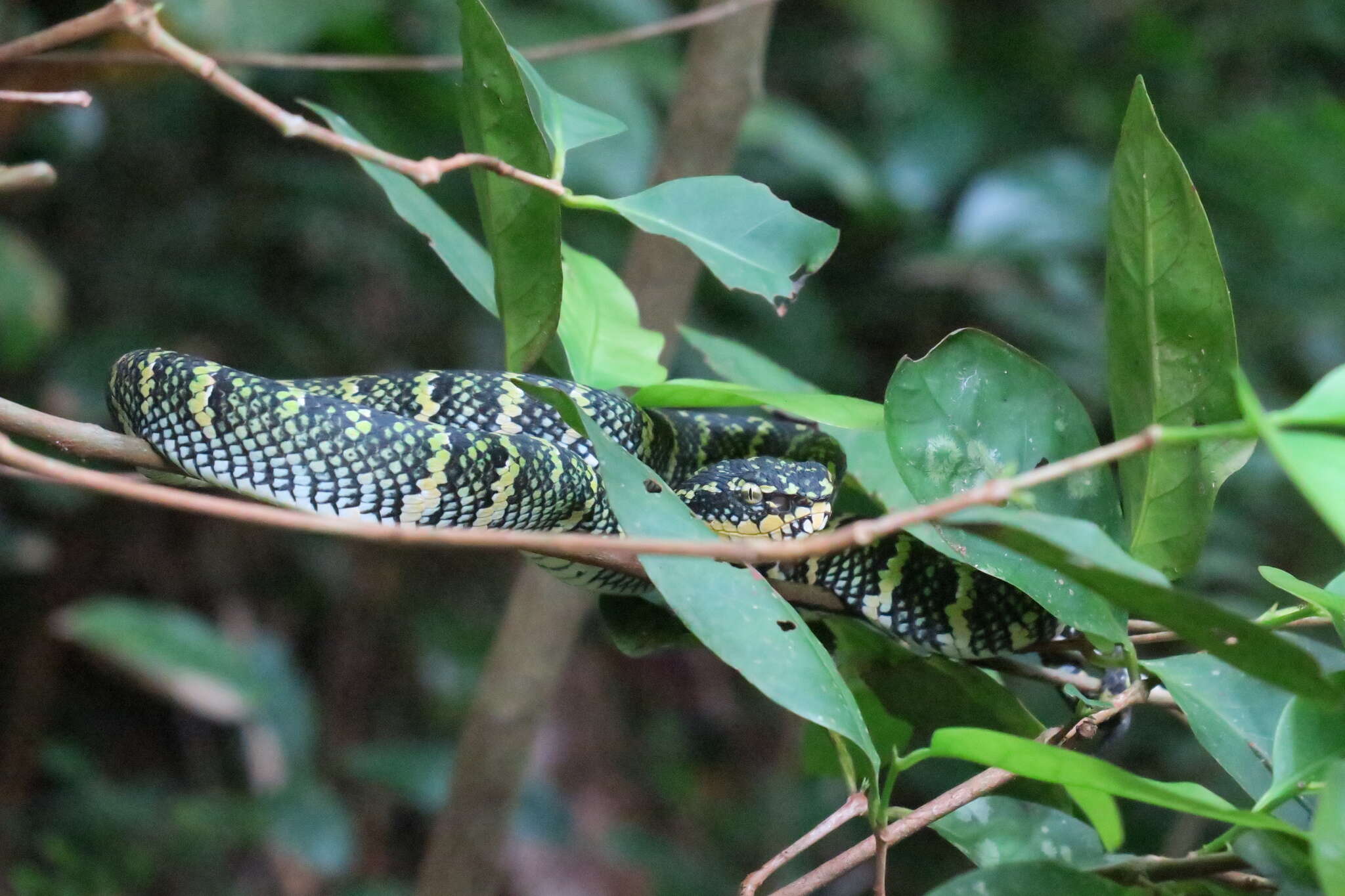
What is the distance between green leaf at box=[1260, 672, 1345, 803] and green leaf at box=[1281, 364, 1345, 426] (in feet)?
0.93

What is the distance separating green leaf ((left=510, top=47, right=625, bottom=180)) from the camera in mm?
1023

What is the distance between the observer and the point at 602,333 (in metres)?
1.17

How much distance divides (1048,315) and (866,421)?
2.55m

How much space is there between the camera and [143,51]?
2336mm

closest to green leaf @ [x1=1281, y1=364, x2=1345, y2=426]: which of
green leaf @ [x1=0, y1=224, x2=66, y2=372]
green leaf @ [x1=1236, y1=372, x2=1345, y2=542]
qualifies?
green leaf @ [x1=1236, y1=372, x2=1345, y2=542]

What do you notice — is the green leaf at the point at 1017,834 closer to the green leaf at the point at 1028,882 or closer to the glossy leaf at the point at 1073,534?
the green leaf at the point at 1028,882

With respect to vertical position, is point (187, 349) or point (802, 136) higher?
point (802, 136)

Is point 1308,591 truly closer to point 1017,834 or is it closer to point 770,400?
point 1017,834

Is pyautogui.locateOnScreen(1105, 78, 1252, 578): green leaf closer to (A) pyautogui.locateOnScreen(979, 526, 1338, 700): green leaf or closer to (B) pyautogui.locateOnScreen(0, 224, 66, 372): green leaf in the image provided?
(A) pyautogui.locateOnScreen(979, 526, 1338, 700): green leaf

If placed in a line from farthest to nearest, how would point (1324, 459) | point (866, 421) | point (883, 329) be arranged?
point (883, 329), point (866, 421), point (1324, 459)

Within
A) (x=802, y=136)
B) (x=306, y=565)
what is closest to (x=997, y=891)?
(x=802, y=136)

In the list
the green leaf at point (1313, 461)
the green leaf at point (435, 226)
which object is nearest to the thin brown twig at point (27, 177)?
the green leaf at point (435, 226)

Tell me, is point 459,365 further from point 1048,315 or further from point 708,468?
point 708,468

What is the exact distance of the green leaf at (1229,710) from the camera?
2.80ft
